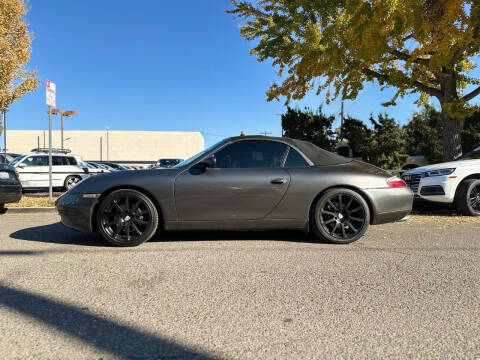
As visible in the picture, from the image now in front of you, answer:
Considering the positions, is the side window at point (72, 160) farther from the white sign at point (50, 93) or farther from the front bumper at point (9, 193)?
the front bumper at point (9, 193)

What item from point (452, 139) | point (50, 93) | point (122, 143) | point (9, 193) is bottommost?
point (9, 193)

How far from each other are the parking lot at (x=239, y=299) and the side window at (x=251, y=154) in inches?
37.8

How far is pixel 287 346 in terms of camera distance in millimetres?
1788

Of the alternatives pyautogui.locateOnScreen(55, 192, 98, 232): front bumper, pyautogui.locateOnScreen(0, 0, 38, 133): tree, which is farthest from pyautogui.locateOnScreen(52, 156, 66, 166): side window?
pyautogui.locateOnScreen(55, 192, 98, 232): front bumper

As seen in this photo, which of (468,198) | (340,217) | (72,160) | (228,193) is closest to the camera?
(228,193)

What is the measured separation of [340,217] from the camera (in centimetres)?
407

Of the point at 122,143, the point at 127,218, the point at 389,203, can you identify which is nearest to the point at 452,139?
the point at 389,203

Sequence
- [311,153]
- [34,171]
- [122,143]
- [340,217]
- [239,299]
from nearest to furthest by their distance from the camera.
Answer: [239,299] → [340,217] → [311,153] → [34,171] → [122,143]

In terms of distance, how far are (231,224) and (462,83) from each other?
1005 centimetres

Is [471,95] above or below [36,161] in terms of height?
above

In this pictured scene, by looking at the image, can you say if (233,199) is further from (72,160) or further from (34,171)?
(72,160)

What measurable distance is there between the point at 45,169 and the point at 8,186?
21.0 ft

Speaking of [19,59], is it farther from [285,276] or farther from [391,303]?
[391,303]

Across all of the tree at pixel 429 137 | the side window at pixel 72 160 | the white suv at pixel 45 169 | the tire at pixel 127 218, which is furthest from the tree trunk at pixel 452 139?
the side window at pixel 72 160
